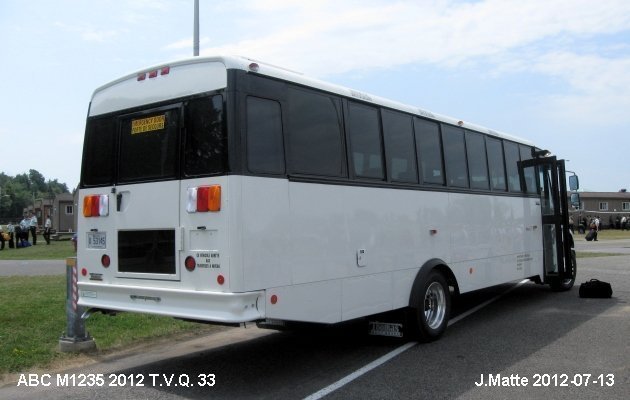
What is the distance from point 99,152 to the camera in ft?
21.9

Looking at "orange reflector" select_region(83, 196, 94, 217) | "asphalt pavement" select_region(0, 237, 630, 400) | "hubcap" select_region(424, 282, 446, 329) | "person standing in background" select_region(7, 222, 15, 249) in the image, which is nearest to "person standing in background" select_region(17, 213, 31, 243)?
"person standing in background" select_region(7, 222, 15, 249)

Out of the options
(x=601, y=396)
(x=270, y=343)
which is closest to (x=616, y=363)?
(x=601, y=396)

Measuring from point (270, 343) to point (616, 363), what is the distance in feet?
13.5

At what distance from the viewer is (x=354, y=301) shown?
6.37 meters

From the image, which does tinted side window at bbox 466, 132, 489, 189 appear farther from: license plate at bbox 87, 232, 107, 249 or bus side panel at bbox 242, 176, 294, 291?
license plate at bbox 87, 232, 107, 249

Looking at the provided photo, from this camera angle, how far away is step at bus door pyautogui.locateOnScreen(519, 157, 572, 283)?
11.4m

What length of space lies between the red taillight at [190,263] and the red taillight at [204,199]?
1.47 feet

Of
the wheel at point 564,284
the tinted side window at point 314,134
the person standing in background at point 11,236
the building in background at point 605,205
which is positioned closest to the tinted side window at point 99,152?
the tinted side window at point 314,134

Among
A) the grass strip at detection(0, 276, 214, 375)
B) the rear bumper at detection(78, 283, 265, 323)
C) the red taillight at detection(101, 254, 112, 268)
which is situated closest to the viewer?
the rear bumper at detection(78, 283, 265, 323)

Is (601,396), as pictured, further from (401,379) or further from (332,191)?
(332,191)

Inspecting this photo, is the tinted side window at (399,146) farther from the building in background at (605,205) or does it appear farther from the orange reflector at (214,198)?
the building in background at (605,205)

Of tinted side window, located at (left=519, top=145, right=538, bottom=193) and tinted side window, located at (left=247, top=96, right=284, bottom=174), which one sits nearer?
tinted side window, located at (left=247, top=96, right=284, bottom=174)

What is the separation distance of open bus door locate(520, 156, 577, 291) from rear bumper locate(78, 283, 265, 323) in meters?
7.72

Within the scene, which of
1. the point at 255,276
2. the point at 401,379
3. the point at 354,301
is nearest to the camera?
the point at 255,276
